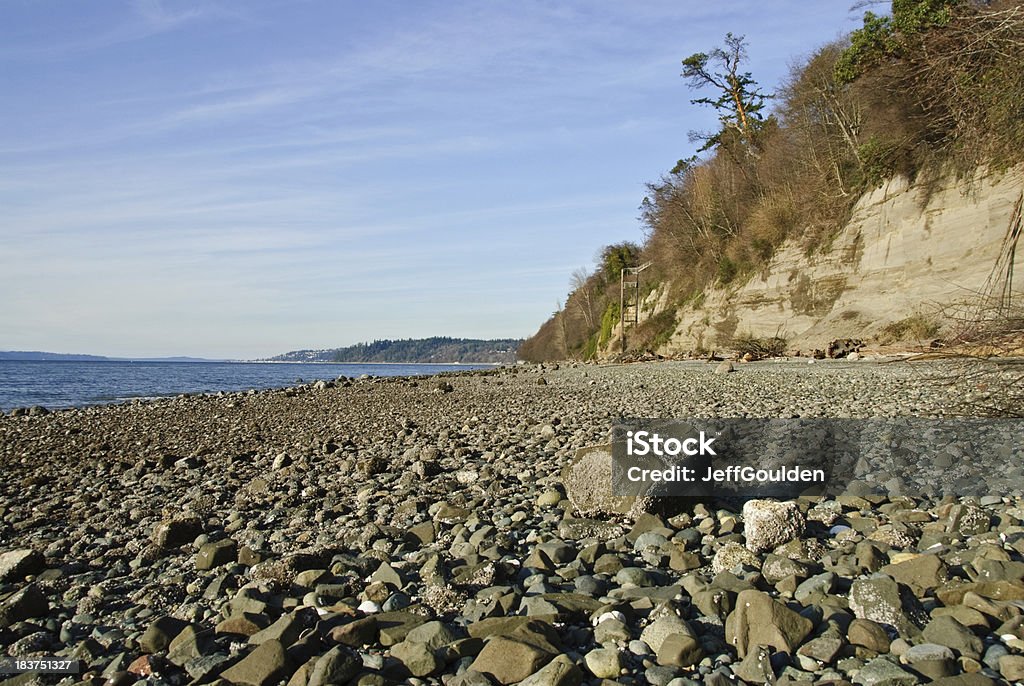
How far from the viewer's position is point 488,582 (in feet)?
13.6

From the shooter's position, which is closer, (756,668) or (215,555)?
(756,668)

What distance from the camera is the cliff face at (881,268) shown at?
61.3 feet

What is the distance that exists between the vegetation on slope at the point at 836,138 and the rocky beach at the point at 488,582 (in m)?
2.44

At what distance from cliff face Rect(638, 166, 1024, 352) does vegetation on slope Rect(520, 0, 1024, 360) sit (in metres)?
0.76

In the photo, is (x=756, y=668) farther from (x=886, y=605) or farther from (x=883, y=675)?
(x=886, y=605)

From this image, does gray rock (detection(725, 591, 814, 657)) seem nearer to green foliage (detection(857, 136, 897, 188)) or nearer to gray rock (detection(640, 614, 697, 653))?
gray rock (detection(640, 614, 697, 653))

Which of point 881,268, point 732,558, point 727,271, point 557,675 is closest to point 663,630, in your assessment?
point 557,675

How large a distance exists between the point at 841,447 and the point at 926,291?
16.0m

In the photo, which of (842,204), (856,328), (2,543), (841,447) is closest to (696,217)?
(842,204)

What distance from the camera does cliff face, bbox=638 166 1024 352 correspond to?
1869 cm

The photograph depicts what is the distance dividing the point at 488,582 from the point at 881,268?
72.3 feet

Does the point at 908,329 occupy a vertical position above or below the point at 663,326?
below

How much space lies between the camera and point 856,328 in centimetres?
2264

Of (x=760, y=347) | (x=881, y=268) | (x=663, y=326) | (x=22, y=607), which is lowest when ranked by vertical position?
(x=22, y=607)
